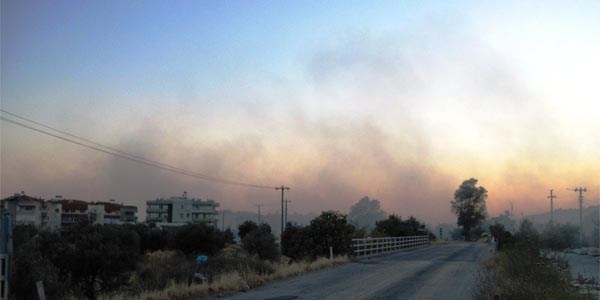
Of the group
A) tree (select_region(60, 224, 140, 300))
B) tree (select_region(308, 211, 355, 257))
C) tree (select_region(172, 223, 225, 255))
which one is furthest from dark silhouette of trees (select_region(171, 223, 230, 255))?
tree (select_region(308, 211, 355, 257))

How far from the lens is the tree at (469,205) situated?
9938 cm

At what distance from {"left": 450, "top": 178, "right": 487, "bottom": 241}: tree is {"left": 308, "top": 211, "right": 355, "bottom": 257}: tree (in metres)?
71.8

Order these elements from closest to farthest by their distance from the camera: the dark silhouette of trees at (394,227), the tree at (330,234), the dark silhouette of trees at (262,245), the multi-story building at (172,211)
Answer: the tree at (330,234), the dark silhouette of trees at (262,245), the dark silhouette of trees at (394,227), the multi-story building at (172,211)

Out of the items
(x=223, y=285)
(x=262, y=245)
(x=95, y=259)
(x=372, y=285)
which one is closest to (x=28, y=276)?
(x=223, y=285)

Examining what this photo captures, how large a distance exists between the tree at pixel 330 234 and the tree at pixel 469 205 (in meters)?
71.8

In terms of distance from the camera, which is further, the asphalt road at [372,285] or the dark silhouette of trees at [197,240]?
the dark silhouette of trees at [197,240]

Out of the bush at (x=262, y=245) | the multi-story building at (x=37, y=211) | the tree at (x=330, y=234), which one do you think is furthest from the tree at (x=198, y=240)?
the multi-story building at (x=37, y=211)

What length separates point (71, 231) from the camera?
103ft

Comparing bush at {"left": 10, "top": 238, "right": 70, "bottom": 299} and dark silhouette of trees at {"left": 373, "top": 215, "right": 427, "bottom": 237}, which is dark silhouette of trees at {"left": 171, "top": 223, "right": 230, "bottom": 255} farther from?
bush at {"left": 10, "top": 238, "right": 70, "bottom": 299}

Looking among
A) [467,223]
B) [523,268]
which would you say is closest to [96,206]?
[467,223]

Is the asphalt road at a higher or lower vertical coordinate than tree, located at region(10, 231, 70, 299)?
lower

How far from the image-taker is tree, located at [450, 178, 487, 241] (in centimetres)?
9938

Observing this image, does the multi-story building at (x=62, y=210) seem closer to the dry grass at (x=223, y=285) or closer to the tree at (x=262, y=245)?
the tree at (x=262, y=245)

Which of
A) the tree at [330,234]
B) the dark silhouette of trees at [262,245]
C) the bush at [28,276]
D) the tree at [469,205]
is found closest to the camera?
the bush at [28,276]
